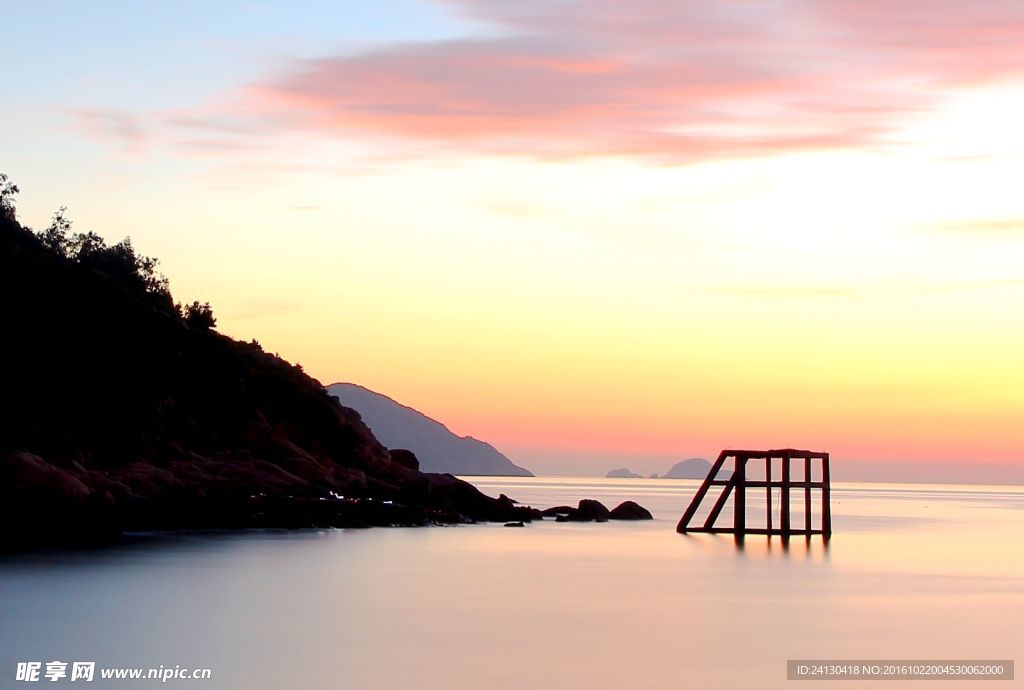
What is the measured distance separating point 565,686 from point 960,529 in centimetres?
7770

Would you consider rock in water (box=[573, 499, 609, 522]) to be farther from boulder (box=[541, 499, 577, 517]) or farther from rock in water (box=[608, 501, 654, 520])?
boulder (box=[541, 499, 577, 517])

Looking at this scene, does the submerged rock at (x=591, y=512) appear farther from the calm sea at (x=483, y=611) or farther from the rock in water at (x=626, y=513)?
the calm sea at (x=483, y=611)

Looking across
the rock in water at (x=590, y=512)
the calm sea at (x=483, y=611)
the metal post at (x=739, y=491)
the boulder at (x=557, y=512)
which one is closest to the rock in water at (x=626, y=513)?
the rock in water at (x=590, y=512)

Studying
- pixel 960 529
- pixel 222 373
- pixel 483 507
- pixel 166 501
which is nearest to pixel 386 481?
pixel 483 507

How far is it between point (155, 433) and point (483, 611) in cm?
3585

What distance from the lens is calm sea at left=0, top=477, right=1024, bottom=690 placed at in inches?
1182

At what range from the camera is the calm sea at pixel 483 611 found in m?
30.0

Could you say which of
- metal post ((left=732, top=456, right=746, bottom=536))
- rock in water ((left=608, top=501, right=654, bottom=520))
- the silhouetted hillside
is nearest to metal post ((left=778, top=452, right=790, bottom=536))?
metal post ((left=732, top=456, right=746, bottom=536))

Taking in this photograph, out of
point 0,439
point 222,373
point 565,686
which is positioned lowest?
point 565,686

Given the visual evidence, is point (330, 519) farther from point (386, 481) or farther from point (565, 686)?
point (565, 686)

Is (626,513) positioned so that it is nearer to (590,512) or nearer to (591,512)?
(591,512)

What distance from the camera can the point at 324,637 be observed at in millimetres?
34312

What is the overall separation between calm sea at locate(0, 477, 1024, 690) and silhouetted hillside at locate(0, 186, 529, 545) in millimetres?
3808

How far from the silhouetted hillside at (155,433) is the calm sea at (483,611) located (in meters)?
3.81
